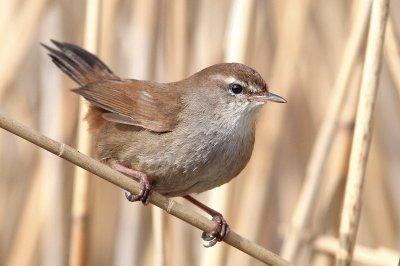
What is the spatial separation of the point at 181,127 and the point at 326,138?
0.62 meters

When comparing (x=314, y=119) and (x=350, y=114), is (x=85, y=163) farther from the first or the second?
A: (x=314, y=119)

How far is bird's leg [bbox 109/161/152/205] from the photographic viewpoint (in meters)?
2.32

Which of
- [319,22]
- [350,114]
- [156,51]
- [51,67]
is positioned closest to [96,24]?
[156,51]

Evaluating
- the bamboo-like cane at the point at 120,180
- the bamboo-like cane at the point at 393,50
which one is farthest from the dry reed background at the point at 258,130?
the bamboo-like cane at the point at 120,180

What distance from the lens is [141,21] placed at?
312 centimetres

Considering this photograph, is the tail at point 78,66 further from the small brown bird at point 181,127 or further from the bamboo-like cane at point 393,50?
the bamboo-like cane at point 393,50

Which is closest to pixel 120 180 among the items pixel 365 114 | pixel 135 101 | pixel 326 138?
pixel 135 101

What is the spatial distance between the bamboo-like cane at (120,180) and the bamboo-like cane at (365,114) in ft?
1.45

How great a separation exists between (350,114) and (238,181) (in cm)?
83

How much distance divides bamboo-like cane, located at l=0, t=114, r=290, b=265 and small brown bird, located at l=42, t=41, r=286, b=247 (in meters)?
0.20

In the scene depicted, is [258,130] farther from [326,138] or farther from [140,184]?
[140,184]

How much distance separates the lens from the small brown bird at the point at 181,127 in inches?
97.3

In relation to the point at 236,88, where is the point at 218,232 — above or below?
below

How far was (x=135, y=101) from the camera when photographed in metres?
2.68
